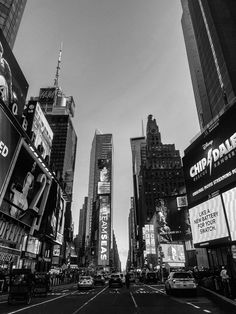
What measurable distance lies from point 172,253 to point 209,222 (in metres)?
40.6

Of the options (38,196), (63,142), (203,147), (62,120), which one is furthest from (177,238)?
(62,120)

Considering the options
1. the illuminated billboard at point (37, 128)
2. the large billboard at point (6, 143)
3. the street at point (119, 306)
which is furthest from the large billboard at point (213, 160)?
the illuminated billboard at point (37, 128)

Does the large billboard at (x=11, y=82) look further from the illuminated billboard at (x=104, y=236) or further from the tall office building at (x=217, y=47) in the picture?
the illuminated billboard at (x=104, y=236)

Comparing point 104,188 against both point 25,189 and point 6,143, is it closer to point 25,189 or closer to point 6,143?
point 25,189

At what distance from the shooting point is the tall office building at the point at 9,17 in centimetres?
6035

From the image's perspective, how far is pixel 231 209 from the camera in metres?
22.0

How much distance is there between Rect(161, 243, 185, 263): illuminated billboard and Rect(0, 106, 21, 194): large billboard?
136 ft

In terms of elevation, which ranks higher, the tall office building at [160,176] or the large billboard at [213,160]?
the tall office building at [160,176]

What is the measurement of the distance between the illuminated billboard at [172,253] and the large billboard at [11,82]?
44224 mm

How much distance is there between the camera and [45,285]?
25.1m

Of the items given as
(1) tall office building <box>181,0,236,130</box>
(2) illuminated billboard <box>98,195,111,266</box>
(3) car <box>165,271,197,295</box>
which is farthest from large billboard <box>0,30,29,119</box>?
(2) illuminated billboard <box>98,195,111,266</box>

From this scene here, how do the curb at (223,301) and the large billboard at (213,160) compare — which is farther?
the large billboard at (213,160)

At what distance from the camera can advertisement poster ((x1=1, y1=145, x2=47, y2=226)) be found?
44.0 metres

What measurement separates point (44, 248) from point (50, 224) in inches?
317
